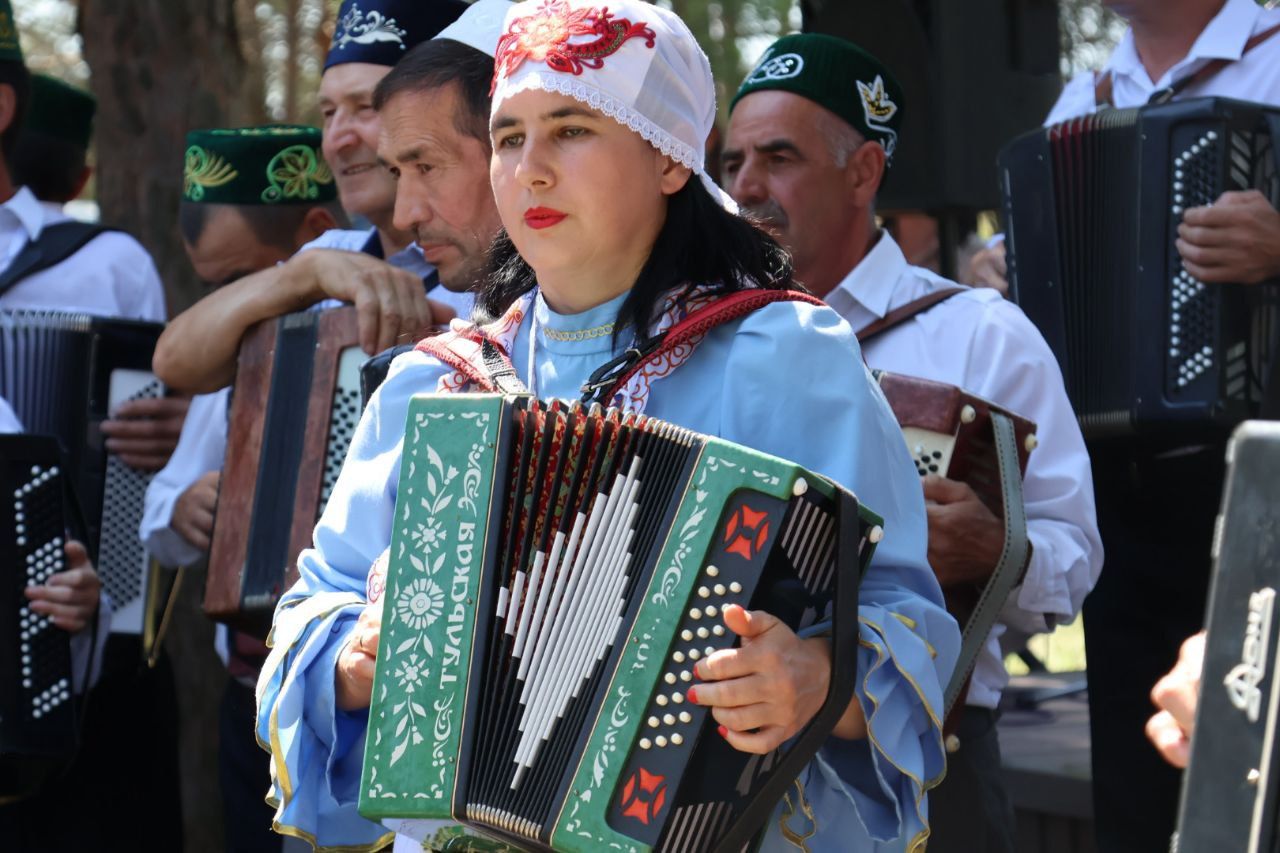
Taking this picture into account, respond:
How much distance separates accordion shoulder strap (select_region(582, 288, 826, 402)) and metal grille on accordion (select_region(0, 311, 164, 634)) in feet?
8.14

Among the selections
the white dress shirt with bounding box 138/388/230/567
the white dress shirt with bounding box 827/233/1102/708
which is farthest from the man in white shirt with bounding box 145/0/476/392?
the white dress shirt with bounding box 827/233/1102/708

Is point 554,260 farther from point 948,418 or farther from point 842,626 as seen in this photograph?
point 948,418

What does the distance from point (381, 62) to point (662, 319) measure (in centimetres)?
191

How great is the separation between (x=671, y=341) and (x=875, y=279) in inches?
59.1

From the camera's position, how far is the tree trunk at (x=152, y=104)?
6.19 meters

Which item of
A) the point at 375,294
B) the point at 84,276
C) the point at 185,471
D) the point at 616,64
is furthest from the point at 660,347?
the point at 84,276

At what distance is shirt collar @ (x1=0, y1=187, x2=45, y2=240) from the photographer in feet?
16.4

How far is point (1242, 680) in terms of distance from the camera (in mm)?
1657

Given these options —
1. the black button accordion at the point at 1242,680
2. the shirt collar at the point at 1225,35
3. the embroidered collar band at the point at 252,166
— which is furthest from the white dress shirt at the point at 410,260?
the black button accordion at the point at 1242,680

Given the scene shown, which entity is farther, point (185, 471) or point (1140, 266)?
point (185, 471)

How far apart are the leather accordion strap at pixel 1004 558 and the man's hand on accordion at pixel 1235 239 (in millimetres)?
Result: 874

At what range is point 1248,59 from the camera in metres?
4.26

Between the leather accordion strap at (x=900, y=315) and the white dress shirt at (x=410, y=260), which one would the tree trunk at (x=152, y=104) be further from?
the leather accordion strap at (x=900, y=315)

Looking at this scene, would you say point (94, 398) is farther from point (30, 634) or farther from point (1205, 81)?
point (1205, 81)
